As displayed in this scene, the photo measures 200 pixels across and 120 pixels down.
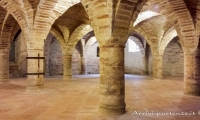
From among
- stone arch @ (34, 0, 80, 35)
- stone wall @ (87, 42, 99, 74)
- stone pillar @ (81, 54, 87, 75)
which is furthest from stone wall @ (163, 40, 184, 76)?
stone arch @ (34, 0, 80, 35)

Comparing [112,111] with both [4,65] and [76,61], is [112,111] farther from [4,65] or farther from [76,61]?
[76,61]

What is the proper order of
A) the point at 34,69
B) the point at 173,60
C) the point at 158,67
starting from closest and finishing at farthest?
the point at 34,69, the point at 158,67, the point at 173,60

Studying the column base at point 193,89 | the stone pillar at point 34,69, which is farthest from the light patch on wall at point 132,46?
the stone pillar at point 34,69

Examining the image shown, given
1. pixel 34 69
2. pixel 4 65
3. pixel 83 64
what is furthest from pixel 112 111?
pixel 83 64

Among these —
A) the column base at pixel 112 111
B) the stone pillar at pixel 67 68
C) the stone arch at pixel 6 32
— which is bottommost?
the column base at pixel 112 111

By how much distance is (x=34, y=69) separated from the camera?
621 cm

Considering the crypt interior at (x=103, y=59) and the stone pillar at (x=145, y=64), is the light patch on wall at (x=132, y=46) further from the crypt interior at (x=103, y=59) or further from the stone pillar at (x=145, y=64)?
the crypt interior at (x=103, y=59)

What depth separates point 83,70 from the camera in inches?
631

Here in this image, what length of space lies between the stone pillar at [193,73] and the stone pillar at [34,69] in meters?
5.02

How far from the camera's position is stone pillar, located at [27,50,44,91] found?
20.3 ft

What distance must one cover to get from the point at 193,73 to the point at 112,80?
Answer: 3.59 metres

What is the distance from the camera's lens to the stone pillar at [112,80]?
3.59 metres

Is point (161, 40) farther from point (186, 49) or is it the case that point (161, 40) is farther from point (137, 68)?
point (137, 68)

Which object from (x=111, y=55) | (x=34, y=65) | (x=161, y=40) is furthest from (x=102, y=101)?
(x=161, y=40)
